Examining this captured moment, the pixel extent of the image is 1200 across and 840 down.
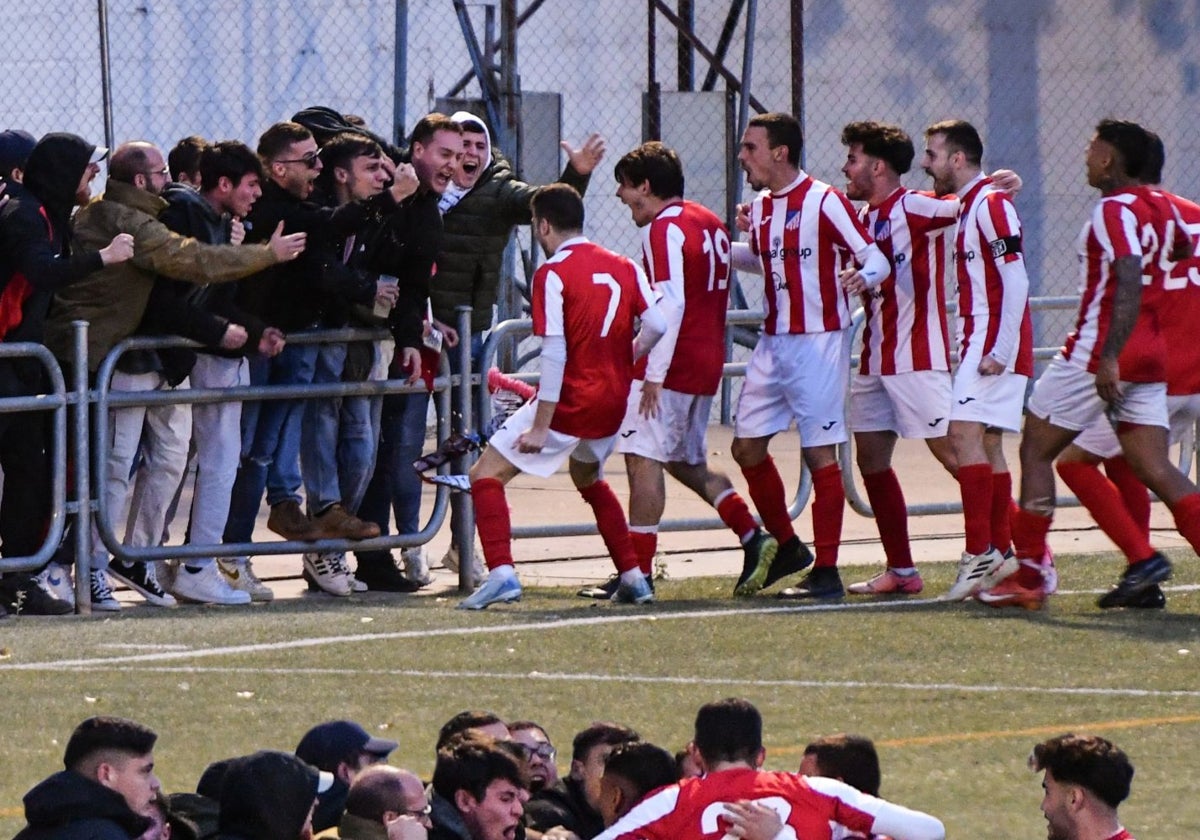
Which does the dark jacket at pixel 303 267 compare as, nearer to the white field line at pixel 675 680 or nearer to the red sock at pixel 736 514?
the red sock at pixel 736 514

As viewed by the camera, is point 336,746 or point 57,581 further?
point 57,581

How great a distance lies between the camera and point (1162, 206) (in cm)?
938

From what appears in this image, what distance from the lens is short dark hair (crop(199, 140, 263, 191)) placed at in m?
9.76

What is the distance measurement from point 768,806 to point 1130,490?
17.9ft

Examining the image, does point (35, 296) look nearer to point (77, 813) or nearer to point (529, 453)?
point (529, 453)

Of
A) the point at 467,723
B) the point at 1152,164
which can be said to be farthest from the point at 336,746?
the point at 1152,164

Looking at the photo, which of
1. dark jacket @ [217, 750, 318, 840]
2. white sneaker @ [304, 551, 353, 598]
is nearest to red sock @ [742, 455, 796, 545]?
white sneaker @ [304, 551, 353, 598]

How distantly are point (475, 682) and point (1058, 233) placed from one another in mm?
14597

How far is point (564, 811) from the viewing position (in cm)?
580

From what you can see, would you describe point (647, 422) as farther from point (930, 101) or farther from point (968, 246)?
point (930, 101)

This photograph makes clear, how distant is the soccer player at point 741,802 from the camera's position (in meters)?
5.08

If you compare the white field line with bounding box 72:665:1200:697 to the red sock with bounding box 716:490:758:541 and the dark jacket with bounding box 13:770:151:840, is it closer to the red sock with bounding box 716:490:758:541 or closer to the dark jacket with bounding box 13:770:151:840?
the red sock with bounding box 716:490:758:541

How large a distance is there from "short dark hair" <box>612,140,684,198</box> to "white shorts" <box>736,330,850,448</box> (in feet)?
2.39

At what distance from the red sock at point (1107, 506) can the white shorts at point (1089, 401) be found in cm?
31
